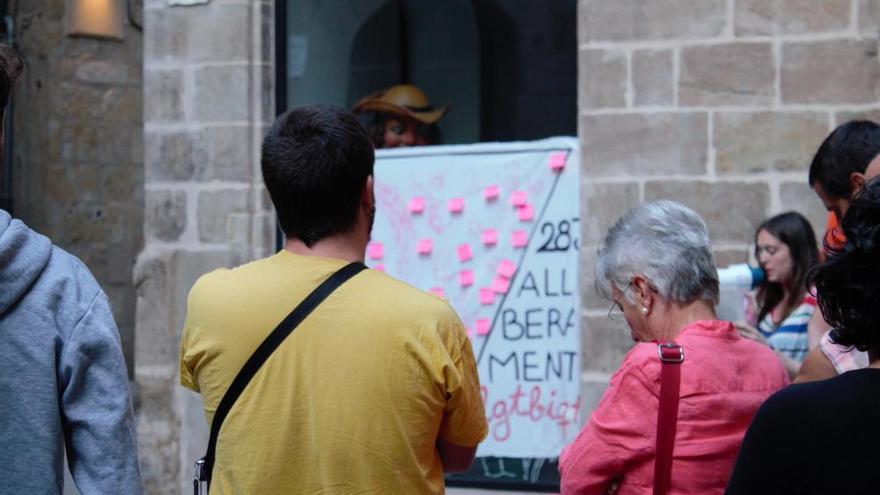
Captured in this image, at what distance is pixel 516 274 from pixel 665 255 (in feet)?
11.1

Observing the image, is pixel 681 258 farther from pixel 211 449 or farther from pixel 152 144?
pixel 152 144

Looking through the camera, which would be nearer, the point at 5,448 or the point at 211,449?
the point at 5,448

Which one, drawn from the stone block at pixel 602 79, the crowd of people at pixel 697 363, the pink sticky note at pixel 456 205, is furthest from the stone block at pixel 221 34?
the crowd of people at pixel 697 363

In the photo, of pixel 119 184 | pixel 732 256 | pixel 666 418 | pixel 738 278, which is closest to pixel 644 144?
pixel 732 256

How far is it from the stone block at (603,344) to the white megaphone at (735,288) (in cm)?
99

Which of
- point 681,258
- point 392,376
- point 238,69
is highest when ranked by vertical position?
point 238,69

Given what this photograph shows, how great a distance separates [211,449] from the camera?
2945 millimetres

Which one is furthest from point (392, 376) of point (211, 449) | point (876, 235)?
point (876, 235)

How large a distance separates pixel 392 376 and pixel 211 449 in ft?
1.48

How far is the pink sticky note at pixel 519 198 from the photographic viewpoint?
6562 mm

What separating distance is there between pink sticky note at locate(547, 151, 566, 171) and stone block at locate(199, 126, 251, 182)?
150cm

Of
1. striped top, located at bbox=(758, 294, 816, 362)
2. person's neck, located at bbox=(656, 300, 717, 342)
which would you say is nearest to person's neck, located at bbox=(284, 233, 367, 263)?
person's neck, located at bbox=(656, 300, 717, 342)

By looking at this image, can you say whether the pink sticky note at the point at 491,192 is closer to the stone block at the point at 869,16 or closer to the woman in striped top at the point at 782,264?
the woman in striped top at the point at 782,264

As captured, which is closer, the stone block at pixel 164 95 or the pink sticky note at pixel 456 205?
the pink sticky note at pixel 456 205
